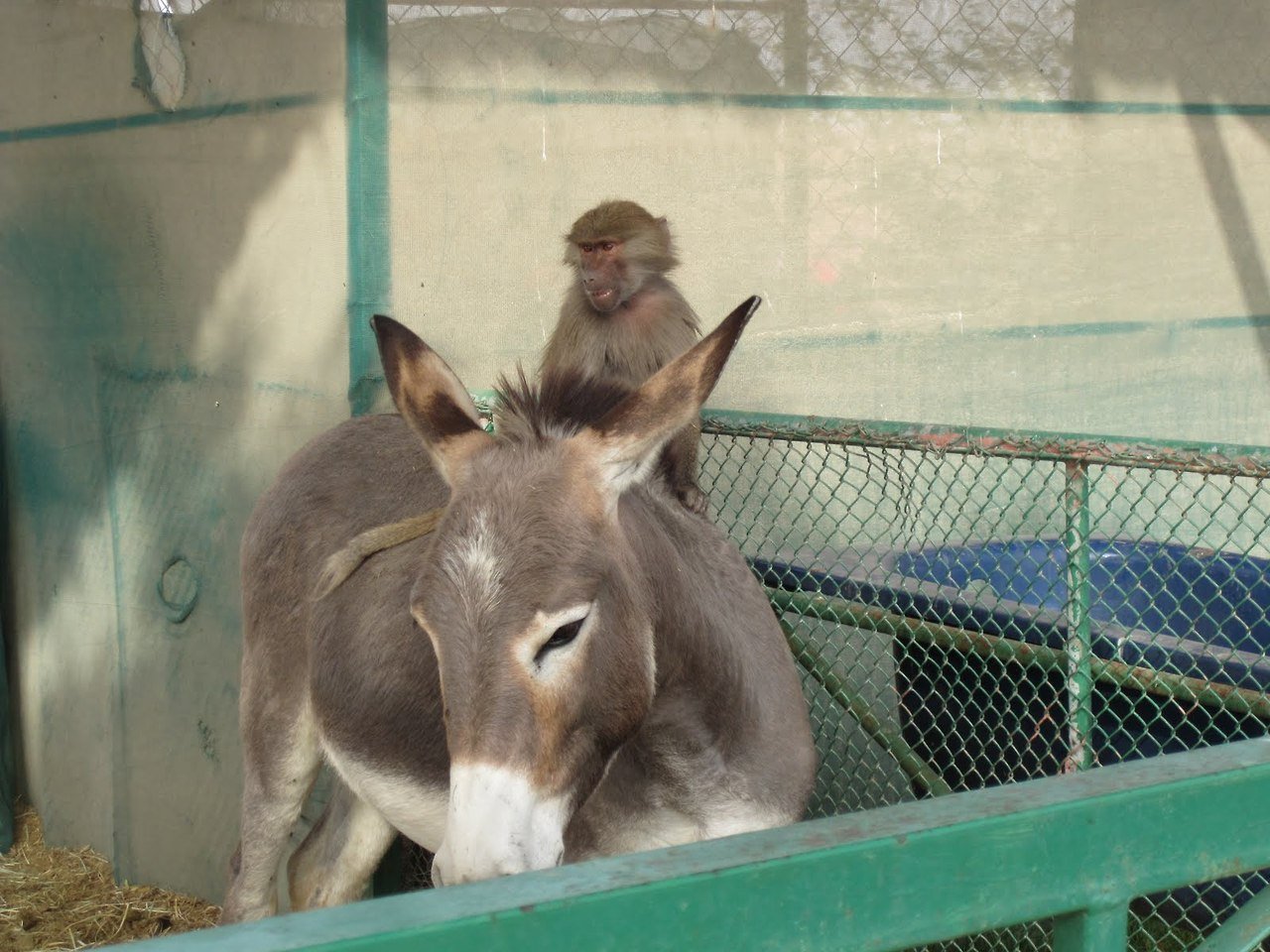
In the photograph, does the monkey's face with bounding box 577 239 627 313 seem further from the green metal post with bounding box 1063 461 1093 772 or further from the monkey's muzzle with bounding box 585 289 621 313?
the green metal post with bounding box 1063 461 1093 772

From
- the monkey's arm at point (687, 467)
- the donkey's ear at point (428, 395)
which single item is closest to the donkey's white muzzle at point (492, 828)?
the donkey's ear at point (428, 395)

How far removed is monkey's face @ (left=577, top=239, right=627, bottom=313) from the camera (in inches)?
205

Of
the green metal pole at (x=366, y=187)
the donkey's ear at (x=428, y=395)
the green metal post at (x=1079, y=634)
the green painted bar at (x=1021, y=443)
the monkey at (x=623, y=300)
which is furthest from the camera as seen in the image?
the monkey at (x=623, y=300)

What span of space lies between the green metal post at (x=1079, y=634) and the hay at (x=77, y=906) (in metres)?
3.62

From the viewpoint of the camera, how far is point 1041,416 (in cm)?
642

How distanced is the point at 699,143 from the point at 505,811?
411 cm

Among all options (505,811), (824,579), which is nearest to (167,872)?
(824,579)

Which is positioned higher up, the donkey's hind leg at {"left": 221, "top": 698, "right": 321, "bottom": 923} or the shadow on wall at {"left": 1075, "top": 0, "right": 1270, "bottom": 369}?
the shadow on wall at {"left": 1075, "top": 0, "right": 1270, "bottom": 369}

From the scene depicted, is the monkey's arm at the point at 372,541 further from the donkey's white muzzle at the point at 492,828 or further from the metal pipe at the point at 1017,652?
the metal pipe at the point at 1017,652

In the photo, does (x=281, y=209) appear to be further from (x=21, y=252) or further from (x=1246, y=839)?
(x=1246, y=839)

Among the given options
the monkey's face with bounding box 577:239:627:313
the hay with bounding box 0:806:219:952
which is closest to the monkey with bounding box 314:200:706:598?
Result: the monkey's face with bounding box 577:239:627:313

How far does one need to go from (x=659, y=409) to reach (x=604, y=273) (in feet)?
8.79

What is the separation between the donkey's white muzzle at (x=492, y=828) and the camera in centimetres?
223

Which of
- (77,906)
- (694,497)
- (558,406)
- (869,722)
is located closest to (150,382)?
(77,906)
